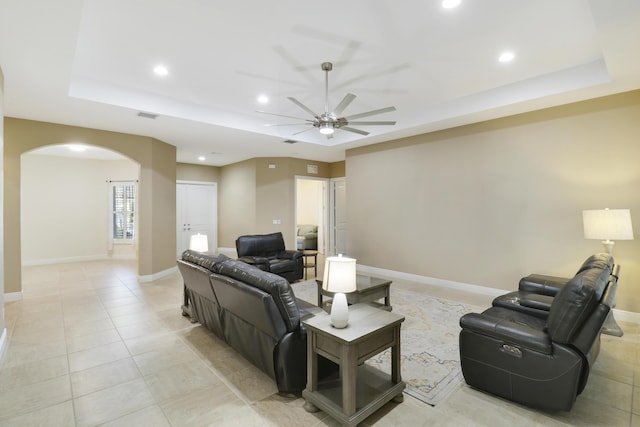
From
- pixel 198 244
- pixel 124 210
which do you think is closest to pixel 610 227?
pixel 198 244

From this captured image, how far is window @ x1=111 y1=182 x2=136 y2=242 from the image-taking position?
8383 mm

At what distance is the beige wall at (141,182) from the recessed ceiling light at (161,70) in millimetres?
2486

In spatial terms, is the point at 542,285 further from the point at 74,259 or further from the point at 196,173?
the point at 74,259

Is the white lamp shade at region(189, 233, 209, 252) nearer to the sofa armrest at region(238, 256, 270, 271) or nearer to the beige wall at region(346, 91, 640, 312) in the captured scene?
the sofa armrest at region(238, 256, 270, 271)

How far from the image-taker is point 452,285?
17.2 feet

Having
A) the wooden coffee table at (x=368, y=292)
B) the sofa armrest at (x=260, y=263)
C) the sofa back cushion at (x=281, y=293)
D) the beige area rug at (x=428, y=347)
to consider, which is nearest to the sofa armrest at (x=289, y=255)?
the sofa armrest at (x=260, y=263)

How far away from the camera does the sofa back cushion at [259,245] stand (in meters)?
5.75

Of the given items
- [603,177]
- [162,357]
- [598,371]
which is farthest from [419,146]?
[162,357]

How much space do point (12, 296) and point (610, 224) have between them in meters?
8.03

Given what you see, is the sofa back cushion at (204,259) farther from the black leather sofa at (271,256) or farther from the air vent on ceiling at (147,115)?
the air vent on ceiling at (147,115)

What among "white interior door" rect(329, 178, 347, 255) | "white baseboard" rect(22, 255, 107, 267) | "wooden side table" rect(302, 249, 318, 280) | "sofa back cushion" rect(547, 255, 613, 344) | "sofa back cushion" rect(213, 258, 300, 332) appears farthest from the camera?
"white interior door" rect(329, 178, 347, 255)

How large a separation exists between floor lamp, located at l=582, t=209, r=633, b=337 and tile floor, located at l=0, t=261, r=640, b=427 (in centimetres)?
14

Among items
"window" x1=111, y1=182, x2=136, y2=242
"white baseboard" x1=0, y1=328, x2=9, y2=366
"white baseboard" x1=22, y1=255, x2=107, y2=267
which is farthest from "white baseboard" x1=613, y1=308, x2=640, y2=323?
"white baseboard" x1=22, y1=255, x2=107, y2=267

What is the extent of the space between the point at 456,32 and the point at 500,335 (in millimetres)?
2651
